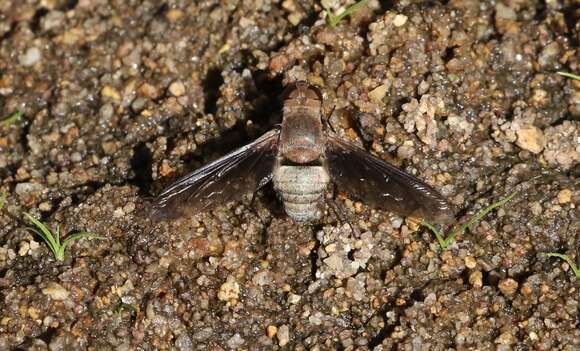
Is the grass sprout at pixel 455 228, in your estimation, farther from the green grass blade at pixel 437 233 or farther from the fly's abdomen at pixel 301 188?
the fly's abdomen at pixel 301 188

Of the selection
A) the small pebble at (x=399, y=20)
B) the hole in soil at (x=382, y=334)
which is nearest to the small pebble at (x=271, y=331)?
the hole in soil at (x=382, y=334)

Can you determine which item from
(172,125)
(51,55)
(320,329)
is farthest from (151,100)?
(320,329)

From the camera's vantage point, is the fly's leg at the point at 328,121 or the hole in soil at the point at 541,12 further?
the hole in soil at the point at 541,12

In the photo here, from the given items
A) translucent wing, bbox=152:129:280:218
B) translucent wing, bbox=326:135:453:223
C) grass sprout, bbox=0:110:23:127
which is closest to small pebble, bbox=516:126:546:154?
translucent wing, bbox=326:135:453:223

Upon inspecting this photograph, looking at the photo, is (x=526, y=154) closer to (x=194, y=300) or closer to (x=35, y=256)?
(x=194, y=300)

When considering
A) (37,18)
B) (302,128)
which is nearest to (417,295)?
(302,128)

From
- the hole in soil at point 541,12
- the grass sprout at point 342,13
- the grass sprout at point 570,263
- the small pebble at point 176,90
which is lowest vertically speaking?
the grass sprout at point 570,263

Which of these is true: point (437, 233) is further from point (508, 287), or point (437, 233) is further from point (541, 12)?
point (541, 12)
